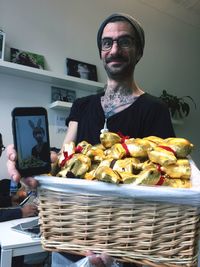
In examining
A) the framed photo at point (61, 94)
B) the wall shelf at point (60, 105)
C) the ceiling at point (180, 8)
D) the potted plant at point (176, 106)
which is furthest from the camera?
the ceiling at point (180, 8)

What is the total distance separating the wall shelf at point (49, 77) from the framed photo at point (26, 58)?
85 millimetres

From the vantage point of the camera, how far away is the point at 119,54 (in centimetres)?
83

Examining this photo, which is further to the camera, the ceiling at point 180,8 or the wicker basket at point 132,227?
the ceiling at point 180,8

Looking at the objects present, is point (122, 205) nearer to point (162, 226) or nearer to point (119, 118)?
point (162, 226)

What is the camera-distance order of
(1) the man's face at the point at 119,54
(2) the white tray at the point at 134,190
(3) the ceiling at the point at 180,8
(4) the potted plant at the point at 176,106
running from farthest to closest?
(3) the ceiling at the point at 180,8, (4) the potted plant at the point at 176,106, (1) the man's face at the point at 119,54, (2) the white tray at the point at 134,190

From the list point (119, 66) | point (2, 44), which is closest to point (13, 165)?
point (119, 66)

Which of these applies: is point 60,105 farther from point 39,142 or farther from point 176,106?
point 39,142

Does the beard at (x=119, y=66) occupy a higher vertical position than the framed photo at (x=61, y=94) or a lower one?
lower

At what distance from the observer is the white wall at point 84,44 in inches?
90.6

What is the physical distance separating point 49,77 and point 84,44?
0.57 metres

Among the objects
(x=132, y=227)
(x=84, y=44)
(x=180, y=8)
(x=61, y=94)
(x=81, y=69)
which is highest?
(x=180, y=8)

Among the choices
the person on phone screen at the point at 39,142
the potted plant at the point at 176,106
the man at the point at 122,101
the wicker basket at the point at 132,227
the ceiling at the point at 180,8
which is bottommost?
the wicker basket at the point at 132,227

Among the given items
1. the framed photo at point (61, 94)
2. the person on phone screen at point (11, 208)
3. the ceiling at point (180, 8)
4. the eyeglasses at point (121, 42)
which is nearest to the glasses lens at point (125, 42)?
the eyeglasses at point (121, 42)

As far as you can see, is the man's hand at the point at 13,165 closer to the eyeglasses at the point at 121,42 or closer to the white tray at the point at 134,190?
the white tray at the point at 134,190
